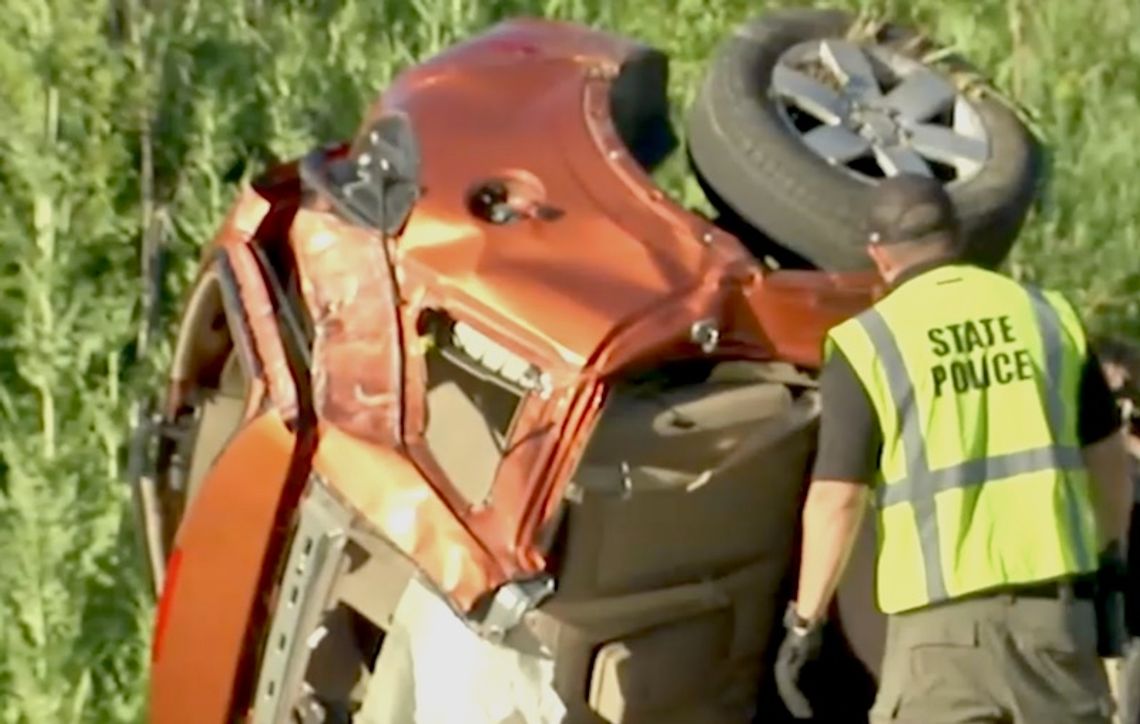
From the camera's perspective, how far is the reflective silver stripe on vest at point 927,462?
431 centimetres

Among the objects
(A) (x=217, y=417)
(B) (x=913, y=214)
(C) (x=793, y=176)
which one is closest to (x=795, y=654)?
(B) (x=913, y=214)

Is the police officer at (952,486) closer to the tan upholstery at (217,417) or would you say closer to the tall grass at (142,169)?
the tan upholstery at (217,417)

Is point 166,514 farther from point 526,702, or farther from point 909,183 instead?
point 909,183

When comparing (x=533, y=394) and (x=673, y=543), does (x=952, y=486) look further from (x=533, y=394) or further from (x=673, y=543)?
(x=533, y=394)

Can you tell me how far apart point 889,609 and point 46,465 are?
2637 mm

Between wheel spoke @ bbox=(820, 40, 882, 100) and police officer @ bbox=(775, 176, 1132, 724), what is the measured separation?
0.62 meters

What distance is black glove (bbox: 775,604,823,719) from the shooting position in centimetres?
441

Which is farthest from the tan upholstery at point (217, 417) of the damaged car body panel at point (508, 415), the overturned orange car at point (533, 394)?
the damaged car body panel at point (508, 415)

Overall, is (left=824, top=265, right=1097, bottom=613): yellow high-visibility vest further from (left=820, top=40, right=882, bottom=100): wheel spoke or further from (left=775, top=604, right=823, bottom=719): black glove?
(left=820, top=40, right=882, bottom=100): wheel spoke

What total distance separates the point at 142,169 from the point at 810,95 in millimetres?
2792

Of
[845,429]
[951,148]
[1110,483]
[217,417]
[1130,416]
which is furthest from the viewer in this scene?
[217,417]

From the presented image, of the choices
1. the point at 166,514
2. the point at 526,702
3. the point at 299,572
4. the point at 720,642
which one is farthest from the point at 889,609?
the point at 166,514

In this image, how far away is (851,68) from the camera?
511cm

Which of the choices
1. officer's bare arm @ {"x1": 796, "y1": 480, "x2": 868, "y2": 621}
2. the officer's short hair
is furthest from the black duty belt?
the officer's short hair
